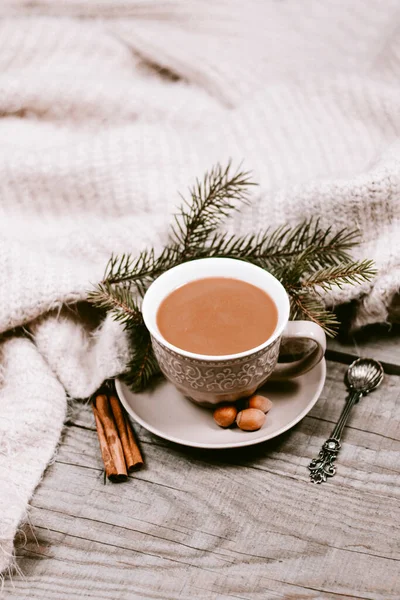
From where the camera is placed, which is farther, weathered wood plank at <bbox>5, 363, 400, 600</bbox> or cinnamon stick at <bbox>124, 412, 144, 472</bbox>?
cinnamon stick at <bbox>124, 412, 144, 472</bbox>

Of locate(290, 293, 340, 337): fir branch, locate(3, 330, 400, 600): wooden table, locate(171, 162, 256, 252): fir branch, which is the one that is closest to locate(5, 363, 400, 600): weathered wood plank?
locate(3, 330, 400, 600): wooden table

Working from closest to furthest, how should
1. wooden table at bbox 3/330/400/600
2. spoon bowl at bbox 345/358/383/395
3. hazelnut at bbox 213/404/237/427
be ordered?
wooden table at bbox 3/330/400/600 → hazelnut at bbox 213/404/237/427 → spoon bowl at bbox 345/358/383/395

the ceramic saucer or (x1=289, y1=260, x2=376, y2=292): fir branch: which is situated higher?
(x1=289, y1=260, x2=376, y2=292): fir branch

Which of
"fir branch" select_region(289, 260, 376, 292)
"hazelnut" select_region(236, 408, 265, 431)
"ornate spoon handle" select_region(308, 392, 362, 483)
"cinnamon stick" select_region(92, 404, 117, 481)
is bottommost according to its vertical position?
"cinnamon stick" select_region(92, 404, 117, 481)

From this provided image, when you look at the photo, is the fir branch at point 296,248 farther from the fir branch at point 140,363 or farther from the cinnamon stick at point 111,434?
the cinnamon stick at point 111,434

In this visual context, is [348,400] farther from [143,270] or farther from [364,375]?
[143,270]

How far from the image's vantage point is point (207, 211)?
94cm

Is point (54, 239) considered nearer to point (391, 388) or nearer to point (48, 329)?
point (48, 329)

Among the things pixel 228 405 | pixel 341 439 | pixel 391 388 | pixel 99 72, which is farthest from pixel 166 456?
pixel 99 72

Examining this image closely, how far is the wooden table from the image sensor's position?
2.25 feet

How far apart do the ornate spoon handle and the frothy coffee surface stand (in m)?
0.17

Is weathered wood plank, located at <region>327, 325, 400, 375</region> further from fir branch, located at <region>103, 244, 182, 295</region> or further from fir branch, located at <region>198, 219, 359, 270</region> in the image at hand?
fir branch, located at <region>103, 244, 182, 295</region>

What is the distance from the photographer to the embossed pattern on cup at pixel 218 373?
732 millimetres

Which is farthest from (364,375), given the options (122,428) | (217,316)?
(122,428)
